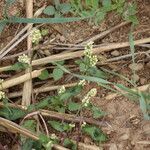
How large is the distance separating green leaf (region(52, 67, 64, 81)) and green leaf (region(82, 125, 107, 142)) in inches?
11.9

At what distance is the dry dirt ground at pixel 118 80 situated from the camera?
8.38 ft

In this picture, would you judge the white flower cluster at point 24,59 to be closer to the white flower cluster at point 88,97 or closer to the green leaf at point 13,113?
the green leaf at point 13,113

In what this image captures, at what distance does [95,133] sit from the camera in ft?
8.38

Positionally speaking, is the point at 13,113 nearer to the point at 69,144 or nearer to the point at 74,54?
the point at 69,144

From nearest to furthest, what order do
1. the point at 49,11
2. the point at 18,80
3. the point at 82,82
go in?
the point at 82,82 < the point at 18,80 < the point at 49,11

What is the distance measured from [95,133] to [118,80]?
1.13 ft

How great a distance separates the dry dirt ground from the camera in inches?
101

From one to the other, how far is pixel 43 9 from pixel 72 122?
2.27 feet

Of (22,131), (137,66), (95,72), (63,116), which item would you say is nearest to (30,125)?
(22,131)

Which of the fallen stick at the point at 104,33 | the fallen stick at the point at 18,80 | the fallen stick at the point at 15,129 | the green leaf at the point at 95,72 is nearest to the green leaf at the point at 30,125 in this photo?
the fallen stick at the point at 15,129

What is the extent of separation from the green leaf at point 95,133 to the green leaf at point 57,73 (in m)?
0.30

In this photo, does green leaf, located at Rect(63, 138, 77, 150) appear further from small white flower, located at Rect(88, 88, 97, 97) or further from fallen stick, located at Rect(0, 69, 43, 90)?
fallen stick, located at Rect(0, 69, 43, 90)

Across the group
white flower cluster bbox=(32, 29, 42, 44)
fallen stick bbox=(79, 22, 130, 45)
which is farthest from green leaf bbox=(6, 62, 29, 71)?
fallen stick bbox=(79, 22, 130, 45)

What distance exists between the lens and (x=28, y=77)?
271cm
